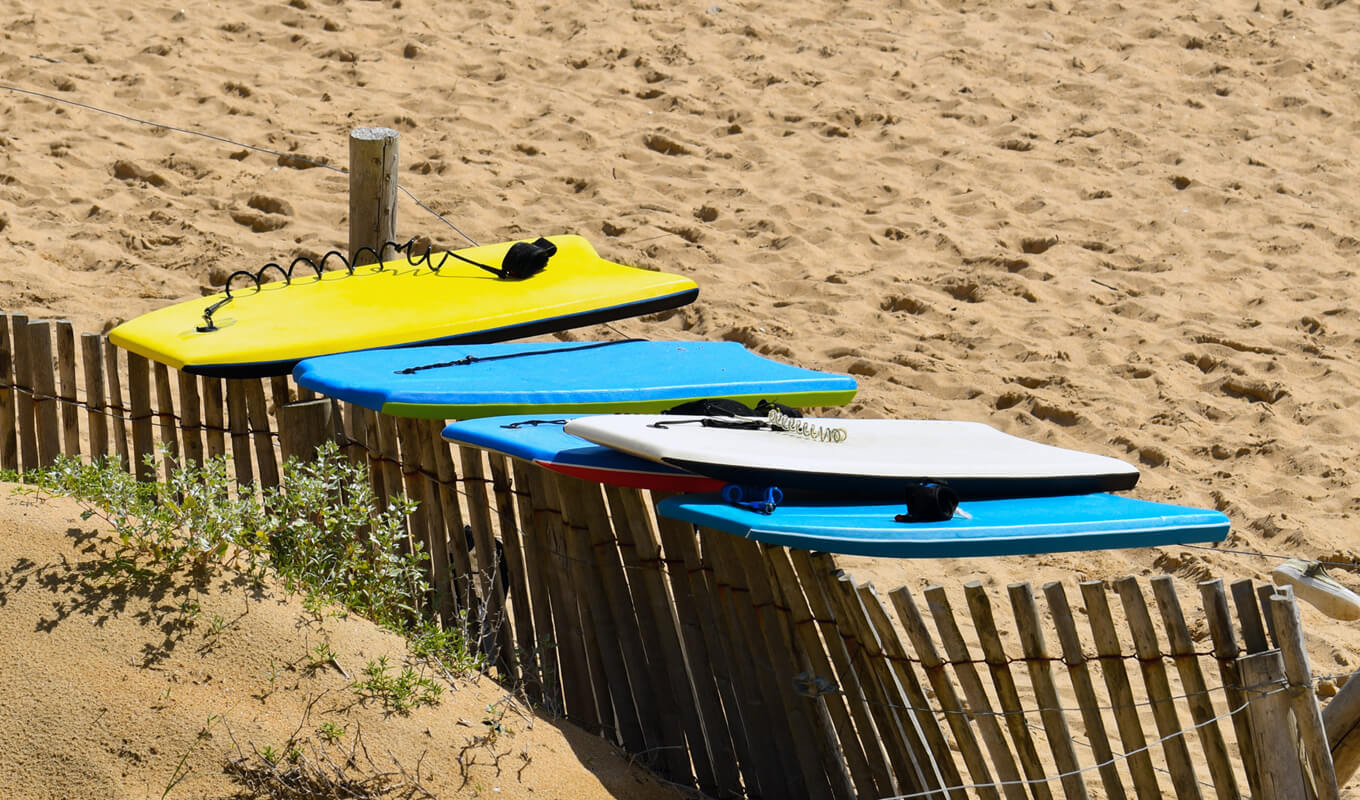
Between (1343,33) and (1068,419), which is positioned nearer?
(1068,419)

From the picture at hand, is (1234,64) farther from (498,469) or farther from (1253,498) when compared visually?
(498,469)

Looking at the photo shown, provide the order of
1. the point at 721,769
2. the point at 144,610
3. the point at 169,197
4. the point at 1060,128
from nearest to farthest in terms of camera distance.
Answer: the point at 144,610 → the point at 721,769 → the point at 169,197 → the point at 1060,128

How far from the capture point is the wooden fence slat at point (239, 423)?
4246mm

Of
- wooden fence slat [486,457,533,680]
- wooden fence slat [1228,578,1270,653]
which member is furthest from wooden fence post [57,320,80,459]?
wooden fence slat [1228,578,1270,653]

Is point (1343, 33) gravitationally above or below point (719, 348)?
above

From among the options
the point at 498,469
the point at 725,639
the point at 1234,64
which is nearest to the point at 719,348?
the point at 498,469

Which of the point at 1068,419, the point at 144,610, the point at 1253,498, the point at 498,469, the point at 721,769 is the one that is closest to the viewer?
the point at 144,610

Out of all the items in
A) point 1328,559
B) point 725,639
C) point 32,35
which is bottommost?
point 1328,559

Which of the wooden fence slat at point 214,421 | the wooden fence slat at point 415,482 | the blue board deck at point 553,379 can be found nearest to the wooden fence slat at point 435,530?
the wooden fence slat at point 415,482

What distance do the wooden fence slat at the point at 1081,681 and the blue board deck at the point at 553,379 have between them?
1557 millimetres

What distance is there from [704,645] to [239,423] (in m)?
1.71

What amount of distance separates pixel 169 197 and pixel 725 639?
5.13m

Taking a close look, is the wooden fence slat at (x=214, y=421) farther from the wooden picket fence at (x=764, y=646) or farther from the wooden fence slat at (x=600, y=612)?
the wooden fence slat at (x=600, y=612)

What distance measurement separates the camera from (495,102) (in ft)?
28.3
